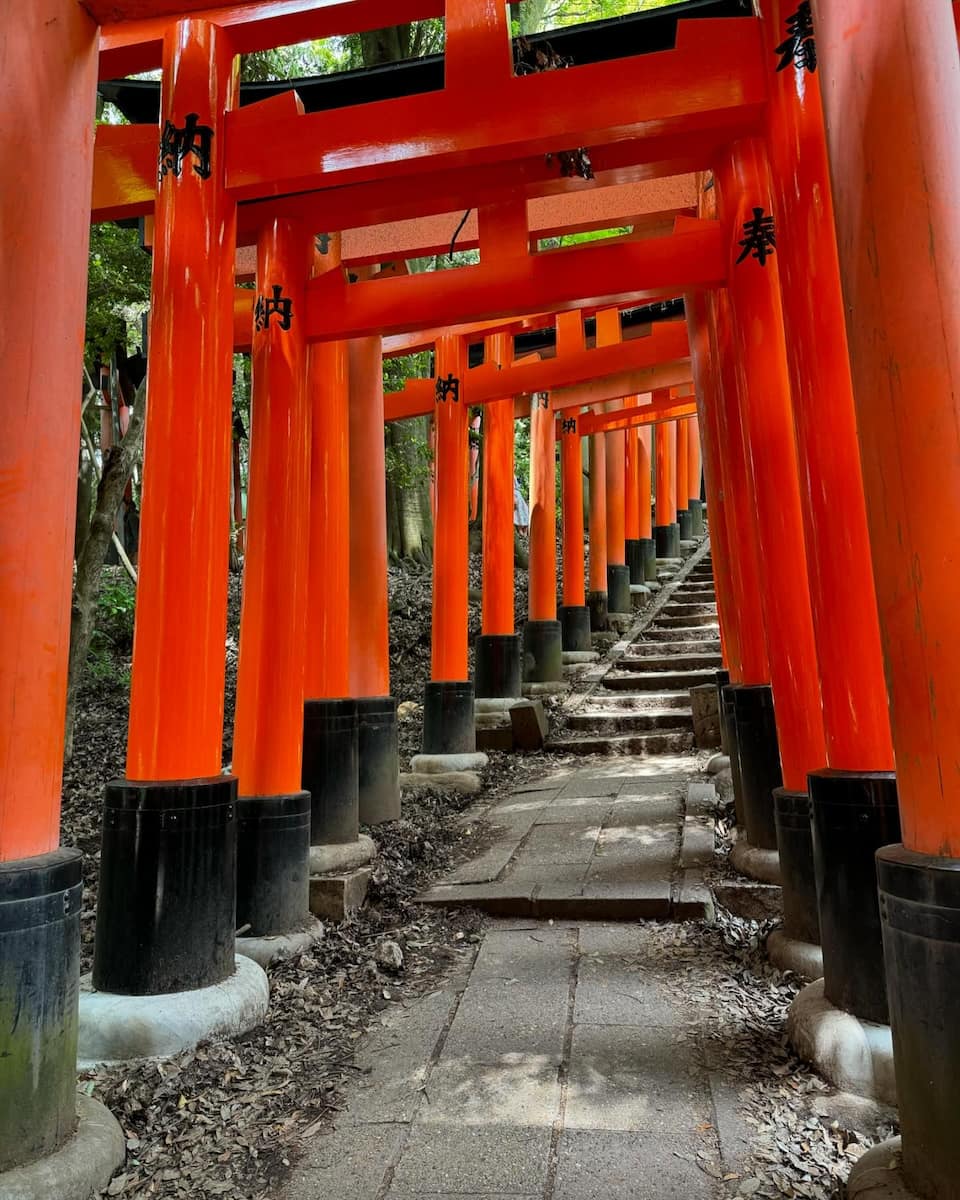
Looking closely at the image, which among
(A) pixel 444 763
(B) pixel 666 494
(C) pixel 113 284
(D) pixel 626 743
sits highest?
(B) pixel 666 494

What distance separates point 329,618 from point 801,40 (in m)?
3.92

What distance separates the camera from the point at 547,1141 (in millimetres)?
2605

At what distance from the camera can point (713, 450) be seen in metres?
6.51

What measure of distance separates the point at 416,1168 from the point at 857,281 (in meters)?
2.60

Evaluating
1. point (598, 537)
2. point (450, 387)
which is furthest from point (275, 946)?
point (598, 537)

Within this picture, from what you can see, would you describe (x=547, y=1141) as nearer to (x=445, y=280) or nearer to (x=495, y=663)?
(x=445, y=280)

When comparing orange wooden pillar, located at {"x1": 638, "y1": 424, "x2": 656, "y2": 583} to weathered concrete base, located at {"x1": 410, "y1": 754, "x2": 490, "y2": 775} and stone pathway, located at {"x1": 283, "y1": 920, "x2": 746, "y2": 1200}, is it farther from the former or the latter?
stone pathway, located at {"x1": 283, "y1": 920, "x2": 746, "y2": 1200}

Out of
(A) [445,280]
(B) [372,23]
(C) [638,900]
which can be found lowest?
(C) [638,900]

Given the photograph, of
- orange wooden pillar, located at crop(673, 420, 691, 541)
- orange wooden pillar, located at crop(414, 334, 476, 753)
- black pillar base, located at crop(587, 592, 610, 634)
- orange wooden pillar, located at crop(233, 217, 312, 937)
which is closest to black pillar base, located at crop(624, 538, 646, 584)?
black pillar base, located at crop(587, 592, 610, 634)

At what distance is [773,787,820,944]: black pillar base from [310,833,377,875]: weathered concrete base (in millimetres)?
2470

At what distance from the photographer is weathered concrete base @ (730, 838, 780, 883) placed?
14.8 feet

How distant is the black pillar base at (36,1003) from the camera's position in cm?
236

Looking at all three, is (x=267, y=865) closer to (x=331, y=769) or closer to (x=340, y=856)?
(x=340, y=856)

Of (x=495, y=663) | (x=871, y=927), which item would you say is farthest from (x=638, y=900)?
(x=495, y=663)
